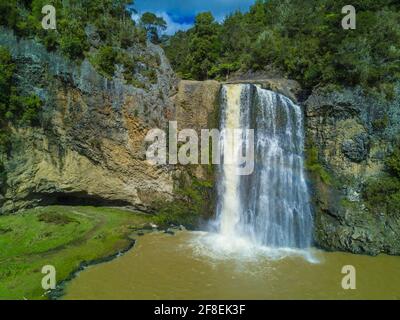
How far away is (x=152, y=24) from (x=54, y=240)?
35.7 meters

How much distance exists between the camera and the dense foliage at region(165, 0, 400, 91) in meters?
20.0

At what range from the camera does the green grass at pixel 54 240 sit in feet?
47.7

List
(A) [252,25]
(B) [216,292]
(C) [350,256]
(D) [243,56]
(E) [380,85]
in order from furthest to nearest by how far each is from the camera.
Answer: (A) [252,25] → (D) [243,56] → (E) [380,85] → (C) [350,256] → (B) [216,292]

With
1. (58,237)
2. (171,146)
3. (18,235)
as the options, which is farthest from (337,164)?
(18,235)

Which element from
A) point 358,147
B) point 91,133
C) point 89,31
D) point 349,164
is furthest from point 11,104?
point 358,147

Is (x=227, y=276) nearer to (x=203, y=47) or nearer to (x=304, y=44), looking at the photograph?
(x=304, y=44)

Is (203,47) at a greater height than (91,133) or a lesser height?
greater

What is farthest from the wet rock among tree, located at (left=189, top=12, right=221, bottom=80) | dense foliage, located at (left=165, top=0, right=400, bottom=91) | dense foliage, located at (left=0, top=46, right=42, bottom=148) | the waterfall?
tree, located at (left=189, top=12, right=221, bottom=80)

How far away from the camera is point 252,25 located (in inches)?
1476

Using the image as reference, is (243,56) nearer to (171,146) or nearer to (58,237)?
(171,146)

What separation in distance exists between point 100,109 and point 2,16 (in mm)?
6787

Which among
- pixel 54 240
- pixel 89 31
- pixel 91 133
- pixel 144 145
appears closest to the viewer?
pixel 54 240

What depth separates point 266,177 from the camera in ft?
66.4

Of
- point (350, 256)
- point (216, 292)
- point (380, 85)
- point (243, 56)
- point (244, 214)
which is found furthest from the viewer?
point (243, 56)
